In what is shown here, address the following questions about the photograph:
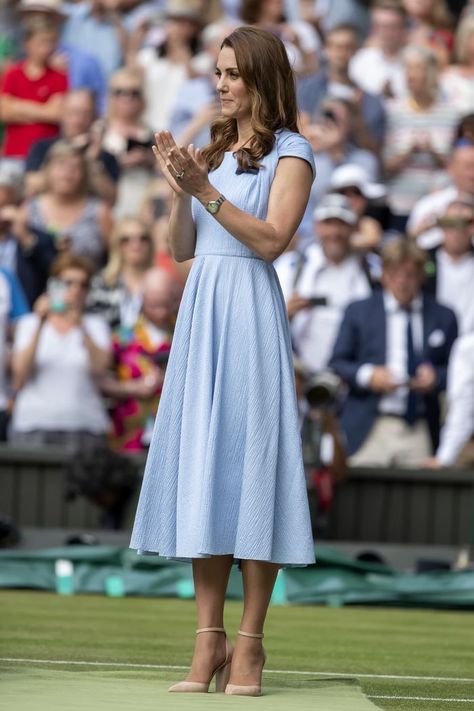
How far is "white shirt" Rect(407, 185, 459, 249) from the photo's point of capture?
13.9 metres

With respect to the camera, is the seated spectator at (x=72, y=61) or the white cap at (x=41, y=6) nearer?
the seated spectator at (x=72, y=61)

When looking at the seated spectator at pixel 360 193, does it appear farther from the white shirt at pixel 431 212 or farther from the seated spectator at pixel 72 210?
the seated spectator at pixel 72 210

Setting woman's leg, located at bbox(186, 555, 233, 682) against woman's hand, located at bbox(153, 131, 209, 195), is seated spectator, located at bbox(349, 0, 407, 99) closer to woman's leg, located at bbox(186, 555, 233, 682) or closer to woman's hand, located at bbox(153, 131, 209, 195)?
woman's hand, located at bbox(153, 131, 209, 195)

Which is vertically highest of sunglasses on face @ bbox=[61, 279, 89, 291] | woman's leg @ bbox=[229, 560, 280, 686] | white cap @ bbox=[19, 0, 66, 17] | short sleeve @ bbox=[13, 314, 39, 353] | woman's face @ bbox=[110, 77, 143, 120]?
white cap @ bbox=[19, 0, 66, 17]

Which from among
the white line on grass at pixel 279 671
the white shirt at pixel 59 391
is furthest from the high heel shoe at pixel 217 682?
the white shirt at pixel 59 391

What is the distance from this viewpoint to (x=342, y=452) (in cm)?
1175

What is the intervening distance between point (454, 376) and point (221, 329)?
7207 mm

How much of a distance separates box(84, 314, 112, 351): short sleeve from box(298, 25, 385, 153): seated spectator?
10.7 feet

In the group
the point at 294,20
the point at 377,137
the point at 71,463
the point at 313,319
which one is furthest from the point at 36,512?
the point at 294,20

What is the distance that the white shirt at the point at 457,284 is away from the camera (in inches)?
527

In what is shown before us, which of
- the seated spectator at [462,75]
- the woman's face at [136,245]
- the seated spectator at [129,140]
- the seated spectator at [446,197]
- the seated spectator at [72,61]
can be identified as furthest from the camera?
the seated spectator at [72,61]

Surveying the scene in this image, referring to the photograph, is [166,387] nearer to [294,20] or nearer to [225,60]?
[225,60]

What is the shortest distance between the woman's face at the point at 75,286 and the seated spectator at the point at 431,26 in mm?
4956

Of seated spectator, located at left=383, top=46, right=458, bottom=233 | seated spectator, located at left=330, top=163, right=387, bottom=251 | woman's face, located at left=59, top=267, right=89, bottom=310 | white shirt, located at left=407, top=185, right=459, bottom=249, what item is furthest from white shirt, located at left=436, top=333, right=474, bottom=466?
seated spectator, located at left=383, top=46, right=458, bottom=233
